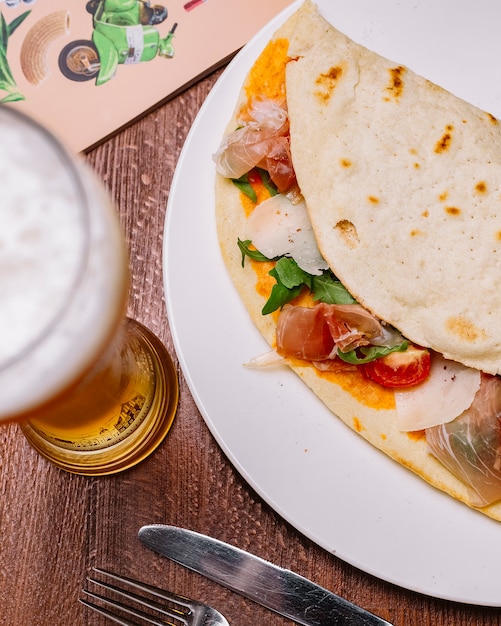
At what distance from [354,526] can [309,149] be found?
1131 millimetres

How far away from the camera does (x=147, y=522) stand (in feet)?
7.18

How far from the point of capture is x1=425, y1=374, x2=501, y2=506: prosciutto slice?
2023 mm

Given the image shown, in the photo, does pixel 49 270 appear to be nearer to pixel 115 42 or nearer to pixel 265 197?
pixel 265 197

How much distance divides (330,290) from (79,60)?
1266mm

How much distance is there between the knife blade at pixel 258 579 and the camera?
6.75 feet

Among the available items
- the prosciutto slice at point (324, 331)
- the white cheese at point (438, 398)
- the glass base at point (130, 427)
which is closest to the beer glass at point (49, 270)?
the glass base at point (130, 427)

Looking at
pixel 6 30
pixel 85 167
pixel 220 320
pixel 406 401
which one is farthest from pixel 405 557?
pixel 6 30

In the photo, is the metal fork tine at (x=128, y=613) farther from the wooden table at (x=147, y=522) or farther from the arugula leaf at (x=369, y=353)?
the arugula leaf at (x=369, y=353)

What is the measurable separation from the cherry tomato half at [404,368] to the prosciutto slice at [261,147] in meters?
0.64

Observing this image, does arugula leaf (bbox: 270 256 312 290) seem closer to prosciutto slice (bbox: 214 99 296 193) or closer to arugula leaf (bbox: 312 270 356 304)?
arugula leaf (bbox: 312 270 356 304)

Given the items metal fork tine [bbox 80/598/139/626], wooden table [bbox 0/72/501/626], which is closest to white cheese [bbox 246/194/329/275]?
wooden table [bbox 0/72/501/626]

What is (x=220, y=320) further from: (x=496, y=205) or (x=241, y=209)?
(x=496, y=205)

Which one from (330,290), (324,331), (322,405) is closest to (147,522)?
(322,405)

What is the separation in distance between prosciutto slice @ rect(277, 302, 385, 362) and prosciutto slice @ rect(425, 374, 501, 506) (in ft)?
1.14
